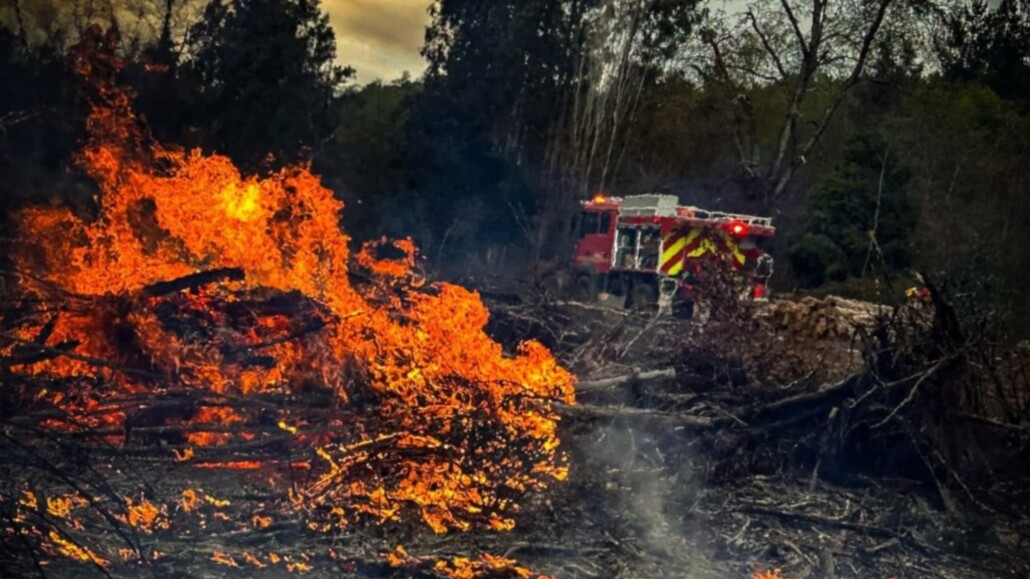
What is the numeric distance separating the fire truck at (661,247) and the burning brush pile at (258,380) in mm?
8929

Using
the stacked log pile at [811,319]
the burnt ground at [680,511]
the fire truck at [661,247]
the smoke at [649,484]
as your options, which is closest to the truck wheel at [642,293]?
the fire truck at [661,247]

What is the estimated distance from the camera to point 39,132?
1677 centimetres

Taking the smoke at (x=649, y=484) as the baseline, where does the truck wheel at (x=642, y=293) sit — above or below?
above

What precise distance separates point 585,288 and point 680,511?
1272cm

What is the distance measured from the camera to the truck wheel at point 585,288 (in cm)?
1902

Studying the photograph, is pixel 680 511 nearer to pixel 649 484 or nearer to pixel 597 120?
pixel 649 484

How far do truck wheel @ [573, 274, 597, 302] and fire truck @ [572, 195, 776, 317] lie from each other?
22mm

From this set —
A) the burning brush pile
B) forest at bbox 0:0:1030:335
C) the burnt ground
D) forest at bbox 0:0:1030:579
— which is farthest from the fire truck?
the burning brush pile

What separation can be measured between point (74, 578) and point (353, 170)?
66.9 ft

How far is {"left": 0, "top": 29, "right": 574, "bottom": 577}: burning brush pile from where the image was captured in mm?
6277

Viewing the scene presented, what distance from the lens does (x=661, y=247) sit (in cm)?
1766

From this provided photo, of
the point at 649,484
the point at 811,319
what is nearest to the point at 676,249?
the point at 811,319

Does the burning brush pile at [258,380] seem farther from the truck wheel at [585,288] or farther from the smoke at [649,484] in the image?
the truck wheel at [585,288]

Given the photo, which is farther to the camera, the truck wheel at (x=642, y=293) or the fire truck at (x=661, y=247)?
the truck wheel at (x=642, y=293)
